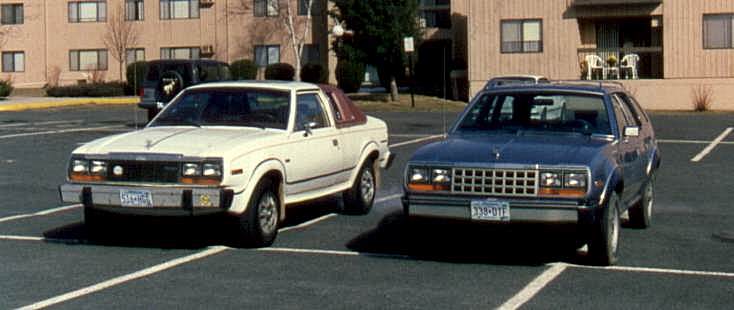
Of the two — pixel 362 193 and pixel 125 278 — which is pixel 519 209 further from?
pixel 362 193

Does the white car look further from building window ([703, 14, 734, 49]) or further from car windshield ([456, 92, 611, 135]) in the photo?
building window ([703, 14, 734, 49])

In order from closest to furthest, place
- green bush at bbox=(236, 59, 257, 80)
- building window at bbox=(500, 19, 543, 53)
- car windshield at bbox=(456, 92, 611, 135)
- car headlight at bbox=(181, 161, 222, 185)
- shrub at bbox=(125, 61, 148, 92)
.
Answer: car headlight at bbox=(181, 161, 222, 185) → car windshield at bbox=(456, 92, 611, 135) → building window at bbox=(500, 19, 543, 53) → shrub at bbox=(125, 61, 148, 92) → green bush at bbox=(236, 59, 257, 80)

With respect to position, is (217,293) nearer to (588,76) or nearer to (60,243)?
(60,243)

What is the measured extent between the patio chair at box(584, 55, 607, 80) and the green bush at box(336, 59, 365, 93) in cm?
1024

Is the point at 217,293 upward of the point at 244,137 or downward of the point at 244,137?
downward

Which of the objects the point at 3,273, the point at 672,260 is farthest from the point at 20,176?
the point at 672,260

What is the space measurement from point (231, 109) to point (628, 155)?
4.24m

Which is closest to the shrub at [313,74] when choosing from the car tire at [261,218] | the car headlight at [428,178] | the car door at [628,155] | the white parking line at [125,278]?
the car door at [628,155]

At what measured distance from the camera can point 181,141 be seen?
Answer: 11500 millimetres

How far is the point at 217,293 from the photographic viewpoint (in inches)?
363

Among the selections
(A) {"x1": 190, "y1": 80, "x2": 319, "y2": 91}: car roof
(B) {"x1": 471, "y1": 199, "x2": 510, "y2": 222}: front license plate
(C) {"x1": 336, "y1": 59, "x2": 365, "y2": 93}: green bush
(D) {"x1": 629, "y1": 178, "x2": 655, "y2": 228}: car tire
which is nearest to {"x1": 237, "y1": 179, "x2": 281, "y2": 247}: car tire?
(A) {"x1": 190, "y1": 80, "x2": 319, "y2": 91}: car roof

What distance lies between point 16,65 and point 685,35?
35.8 metres

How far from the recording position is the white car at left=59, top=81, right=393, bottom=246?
1097 centimetres

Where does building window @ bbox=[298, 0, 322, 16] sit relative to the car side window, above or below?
above
